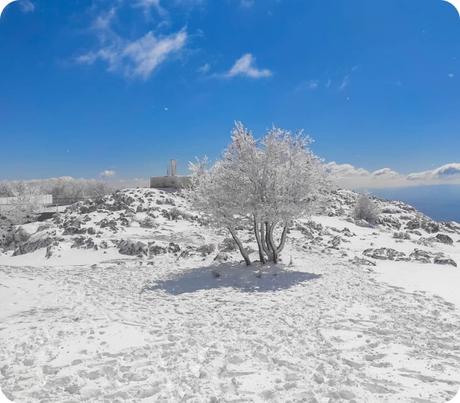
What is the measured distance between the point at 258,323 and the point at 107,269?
9.49 metres

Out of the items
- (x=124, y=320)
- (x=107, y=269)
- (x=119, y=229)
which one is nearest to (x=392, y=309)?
(x=124, y=320)

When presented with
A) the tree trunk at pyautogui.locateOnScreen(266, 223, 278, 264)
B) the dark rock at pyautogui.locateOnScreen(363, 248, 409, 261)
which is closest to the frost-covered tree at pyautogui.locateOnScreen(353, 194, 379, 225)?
the dark rock at pyautogui.locateOnScreen(363, 248, 409, 261)

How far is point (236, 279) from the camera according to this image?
13609mm

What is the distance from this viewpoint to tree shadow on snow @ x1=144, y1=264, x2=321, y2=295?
12.5 meters

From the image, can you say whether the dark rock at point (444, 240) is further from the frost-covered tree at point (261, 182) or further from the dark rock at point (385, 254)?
the frost-covered tree at point (261, 182)

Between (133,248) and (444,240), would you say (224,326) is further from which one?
(444,240)

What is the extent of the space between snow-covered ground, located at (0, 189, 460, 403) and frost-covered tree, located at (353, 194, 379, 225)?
703 inches

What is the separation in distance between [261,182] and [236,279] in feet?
12.8

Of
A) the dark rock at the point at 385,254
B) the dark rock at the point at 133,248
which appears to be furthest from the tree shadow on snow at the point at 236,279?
the dark rock at the point at 385,254

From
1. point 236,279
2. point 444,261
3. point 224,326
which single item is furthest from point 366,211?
point 224,326

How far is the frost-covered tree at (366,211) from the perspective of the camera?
35594 millimetres

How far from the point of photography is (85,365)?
635 cm

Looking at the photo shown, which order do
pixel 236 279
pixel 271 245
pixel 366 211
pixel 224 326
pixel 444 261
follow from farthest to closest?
pixel 366 211 < pixel 444 261 < pixel 271 245 < pixel 236 279 < pixel 224 326

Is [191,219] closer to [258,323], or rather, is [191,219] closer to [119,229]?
[119,229]
